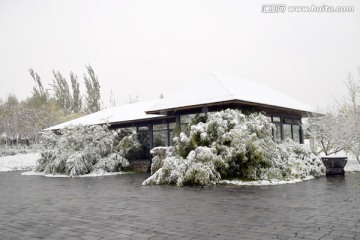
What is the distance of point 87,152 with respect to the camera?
17250mm

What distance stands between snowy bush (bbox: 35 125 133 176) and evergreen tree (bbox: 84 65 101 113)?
37.2 metres

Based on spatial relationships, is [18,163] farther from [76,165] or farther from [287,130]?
[287,130]

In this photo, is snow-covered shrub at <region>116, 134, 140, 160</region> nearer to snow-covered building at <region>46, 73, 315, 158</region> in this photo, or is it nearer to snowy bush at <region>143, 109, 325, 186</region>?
snow-covered building at <region>46, 73, 315, 158</region>

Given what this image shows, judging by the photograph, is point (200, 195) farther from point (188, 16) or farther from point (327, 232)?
point (188, 16)

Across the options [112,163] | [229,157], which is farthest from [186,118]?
[229,157]

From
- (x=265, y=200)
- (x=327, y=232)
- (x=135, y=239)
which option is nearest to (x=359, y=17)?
(x=265, y=200)

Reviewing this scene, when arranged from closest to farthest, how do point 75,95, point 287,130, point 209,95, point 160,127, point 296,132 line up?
1. point 209,95
2. point 160,127
3. point 287,130
4. point 296,132
5. point 75,95

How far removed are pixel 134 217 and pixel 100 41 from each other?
25.7 metres

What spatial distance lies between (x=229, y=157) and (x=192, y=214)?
5.36 m

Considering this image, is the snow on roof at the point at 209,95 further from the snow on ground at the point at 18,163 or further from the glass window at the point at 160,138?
the snow on ground at the point at 18,163

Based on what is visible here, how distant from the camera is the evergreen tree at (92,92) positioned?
54.6 metres

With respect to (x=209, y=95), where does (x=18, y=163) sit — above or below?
below

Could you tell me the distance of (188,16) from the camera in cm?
2555

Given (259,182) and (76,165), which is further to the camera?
(76,165)
